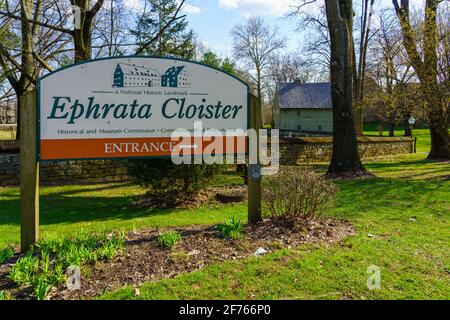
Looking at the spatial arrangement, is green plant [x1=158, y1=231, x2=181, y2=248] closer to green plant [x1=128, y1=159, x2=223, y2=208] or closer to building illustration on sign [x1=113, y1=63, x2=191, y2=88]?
building illustration on sign [x1=113, y1=63, x2=191, y2=88]

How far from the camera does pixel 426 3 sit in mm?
15914

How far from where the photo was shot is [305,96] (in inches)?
1989

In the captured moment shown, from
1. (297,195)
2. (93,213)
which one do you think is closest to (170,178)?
(93,213)

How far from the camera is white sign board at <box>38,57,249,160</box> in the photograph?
459 cm

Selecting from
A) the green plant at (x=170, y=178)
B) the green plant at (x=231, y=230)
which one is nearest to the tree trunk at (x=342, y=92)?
the green plant at (x=170, y=178)

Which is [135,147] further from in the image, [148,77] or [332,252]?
[332,252]

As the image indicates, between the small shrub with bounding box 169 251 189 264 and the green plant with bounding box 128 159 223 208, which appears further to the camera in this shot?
the green plant with bounding box 128 159 223 208

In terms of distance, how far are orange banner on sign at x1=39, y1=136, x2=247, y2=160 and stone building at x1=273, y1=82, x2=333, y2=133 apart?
44610 mm

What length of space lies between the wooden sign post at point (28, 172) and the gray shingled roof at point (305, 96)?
1838 inches

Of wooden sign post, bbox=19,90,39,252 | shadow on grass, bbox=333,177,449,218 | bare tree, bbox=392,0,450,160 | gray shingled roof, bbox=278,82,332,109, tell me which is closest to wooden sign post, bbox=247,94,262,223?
shadow on grass, bbox=333,177,449,218

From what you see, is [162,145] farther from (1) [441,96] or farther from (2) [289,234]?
(1) [441,96]
